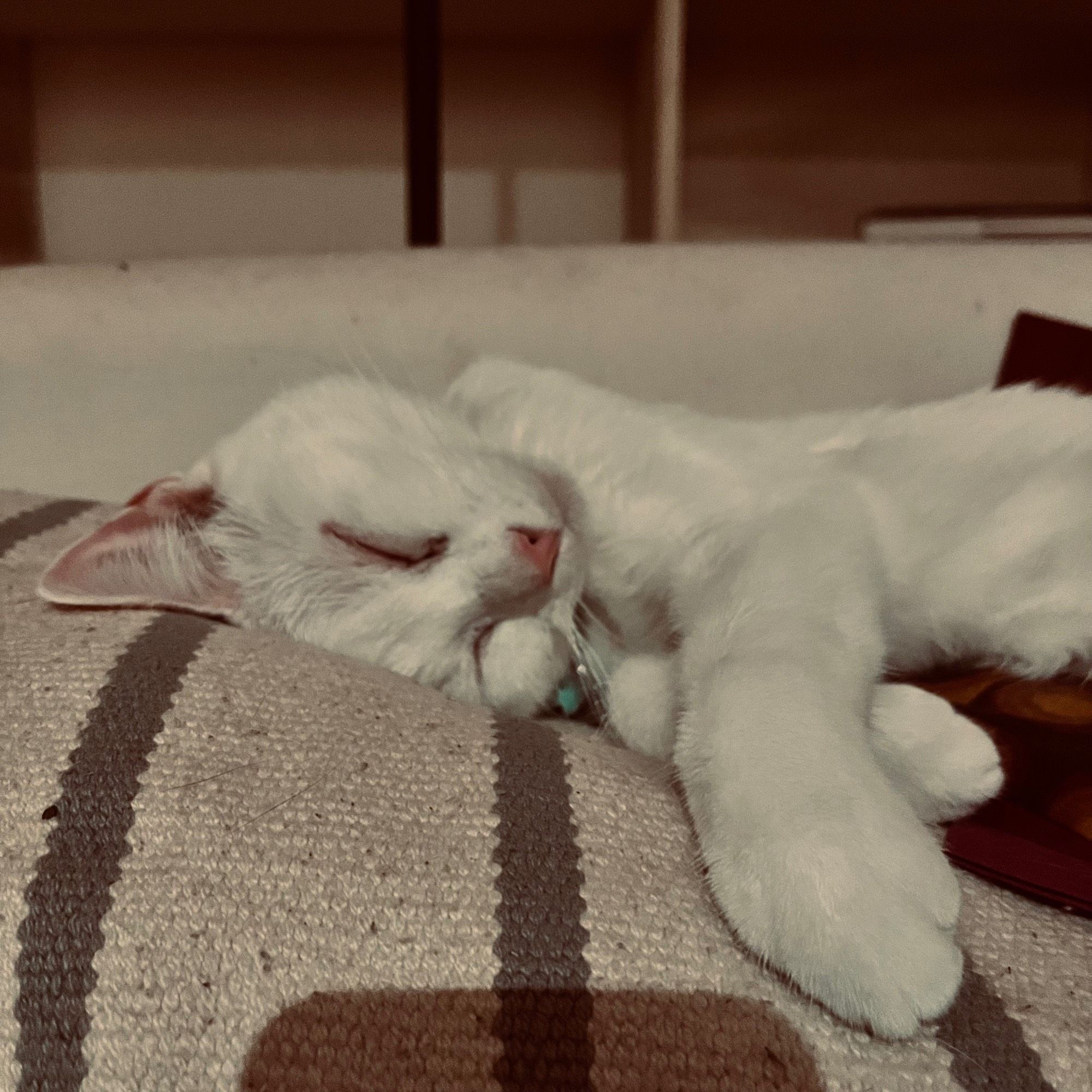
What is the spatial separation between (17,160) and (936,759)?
86.2 inches

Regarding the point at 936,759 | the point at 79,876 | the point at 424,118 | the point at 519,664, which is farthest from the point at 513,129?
the point at 79,876

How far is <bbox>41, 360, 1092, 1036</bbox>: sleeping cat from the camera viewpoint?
647 mm

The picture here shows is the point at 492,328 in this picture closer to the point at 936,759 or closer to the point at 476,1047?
the point at 936,759

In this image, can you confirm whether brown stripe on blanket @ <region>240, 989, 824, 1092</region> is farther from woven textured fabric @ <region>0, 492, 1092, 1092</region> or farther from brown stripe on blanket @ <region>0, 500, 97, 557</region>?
brown stripe on blanket @ <region>0, 500, 97, 557</region>

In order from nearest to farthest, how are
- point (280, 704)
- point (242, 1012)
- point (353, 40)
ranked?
1. point (242, 1012)
2. point (280, 704)
3. point (353, 40)

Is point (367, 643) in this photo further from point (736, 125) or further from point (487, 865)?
point (736, 125)

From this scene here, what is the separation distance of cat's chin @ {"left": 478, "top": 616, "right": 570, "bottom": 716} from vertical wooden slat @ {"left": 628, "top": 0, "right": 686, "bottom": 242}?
3.27ft

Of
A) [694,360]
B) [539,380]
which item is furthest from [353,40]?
[539,380]

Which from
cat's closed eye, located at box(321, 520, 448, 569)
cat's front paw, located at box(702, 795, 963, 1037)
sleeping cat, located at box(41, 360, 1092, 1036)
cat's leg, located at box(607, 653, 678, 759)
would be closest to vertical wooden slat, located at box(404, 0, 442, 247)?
sleeping cat, located at box(41, 360, 1092, 1036)

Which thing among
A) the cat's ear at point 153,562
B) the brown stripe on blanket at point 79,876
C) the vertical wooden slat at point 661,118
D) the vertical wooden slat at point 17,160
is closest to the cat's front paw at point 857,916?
the brown stripe on blanket at point 79,876

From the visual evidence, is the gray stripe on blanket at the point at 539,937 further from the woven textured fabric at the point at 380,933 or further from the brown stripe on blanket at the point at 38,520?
the brown stripe on blanket at the point at 38,520

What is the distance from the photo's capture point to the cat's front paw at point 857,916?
0.42 m

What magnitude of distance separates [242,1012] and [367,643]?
0.41 metres

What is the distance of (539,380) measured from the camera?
949 millimetres
